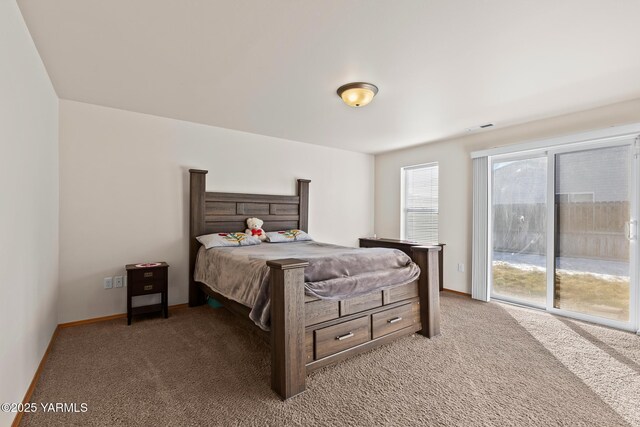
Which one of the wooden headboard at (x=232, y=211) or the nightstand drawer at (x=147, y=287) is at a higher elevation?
the wooden headboard at (x=232, y=211)

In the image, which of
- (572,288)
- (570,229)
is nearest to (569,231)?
(570,229)

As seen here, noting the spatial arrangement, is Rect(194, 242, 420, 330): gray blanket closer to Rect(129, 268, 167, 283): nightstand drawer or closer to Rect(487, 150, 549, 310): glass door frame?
Rect(129, 268, 167, 283): nightstand drawer

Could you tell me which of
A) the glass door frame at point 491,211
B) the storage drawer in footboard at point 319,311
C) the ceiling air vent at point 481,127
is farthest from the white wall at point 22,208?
the glass door frame at point 491,211

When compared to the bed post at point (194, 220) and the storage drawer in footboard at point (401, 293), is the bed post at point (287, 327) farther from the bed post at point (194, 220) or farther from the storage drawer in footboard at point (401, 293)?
the bed post at point (194, 220)

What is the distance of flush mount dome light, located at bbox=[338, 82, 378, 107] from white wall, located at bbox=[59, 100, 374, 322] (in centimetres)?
199

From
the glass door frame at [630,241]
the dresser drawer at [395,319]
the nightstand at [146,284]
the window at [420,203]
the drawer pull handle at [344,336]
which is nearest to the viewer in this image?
the drawer pull handle at [344,336]

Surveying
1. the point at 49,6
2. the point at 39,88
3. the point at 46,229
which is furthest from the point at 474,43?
the point at 46,229

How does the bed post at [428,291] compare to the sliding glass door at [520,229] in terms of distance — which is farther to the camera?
the sliding glass door at [520,229]

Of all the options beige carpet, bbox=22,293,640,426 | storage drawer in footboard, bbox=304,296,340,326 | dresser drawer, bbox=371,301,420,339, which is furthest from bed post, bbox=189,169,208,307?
dresser drawer, bbox=371,301,420,339

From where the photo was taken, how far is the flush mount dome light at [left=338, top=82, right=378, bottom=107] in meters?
2.64

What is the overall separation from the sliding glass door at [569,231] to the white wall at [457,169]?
27 cm

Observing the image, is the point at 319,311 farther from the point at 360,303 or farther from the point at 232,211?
the point at 232,211

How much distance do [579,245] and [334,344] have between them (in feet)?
10.4

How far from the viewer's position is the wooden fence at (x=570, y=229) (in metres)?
3.14
